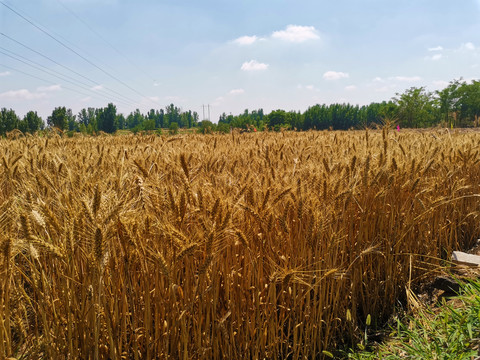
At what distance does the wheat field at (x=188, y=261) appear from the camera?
54.3 inches

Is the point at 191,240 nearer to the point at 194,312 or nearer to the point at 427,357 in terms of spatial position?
the point at 194,312

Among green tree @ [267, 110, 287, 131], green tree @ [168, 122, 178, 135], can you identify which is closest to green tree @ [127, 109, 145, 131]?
green tree @ [267, 110, 287, 131]

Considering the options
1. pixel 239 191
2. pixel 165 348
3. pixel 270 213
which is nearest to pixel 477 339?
pixel 270 213

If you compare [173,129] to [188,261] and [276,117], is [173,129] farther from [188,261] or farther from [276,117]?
[276,117]

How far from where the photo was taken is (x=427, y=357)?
74.8 inches

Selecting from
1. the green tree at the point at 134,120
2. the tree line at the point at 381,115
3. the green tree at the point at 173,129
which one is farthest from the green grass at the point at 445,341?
the green tree at the point at 134,120

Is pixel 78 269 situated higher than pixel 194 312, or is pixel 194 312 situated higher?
pixel 78 269

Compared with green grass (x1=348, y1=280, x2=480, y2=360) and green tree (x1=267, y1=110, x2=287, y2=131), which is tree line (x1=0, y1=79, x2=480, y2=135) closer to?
green tree (x1=267, y1=110, x2=287, y2=131)

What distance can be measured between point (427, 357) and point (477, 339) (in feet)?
0.95

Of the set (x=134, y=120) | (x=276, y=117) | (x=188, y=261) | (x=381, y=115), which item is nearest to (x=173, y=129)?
(x=188, y=261)

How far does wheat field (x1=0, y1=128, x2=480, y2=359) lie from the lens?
1379 mm

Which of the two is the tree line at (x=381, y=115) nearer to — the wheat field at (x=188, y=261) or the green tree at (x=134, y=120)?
the wheat field at (x=188, y=261)

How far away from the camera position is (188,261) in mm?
1581

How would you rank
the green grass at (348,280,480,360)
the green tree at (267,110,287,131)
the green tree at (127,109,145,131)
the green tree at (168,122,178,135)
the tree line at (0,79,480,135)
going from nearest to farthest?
1. the green grass at (348,280,480,360)
2. the green tree at (168,122,178,135)
3. the tree line at (0,79,480,135)
4. the green tree at (267,110,287,131)
5. the green tree at (127,109,145,131)
